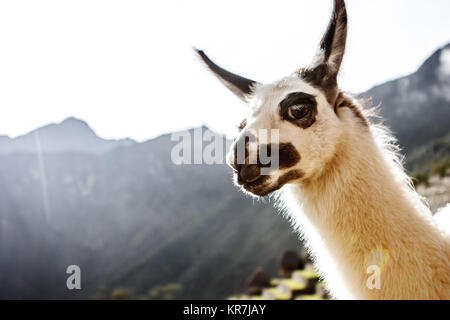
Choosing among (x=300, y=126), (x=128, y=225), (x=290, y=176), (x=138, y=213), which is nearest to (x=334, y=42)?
(x=300, y=126)

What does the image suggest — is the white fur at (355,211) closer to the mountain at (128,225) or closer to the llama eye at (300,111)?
the llama eye at (300,111)

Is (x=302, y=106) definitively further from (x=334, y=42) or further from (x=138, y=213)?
(x=138, y=213)

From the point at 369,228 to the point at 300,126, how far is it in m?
0.85

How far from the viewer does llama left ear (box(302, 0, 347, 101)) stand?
2.33m

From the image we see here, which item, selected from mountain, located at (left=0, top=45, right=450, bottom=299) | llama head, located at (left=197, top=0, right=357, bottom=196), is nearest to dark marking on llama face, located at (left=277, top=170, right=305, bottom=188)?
llama head, located at (left=197, top=0, right=357, bottom=196)

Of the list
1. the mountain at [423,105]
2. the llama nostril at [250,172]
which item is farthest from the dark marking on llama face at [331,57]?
the mountain at [423,105]

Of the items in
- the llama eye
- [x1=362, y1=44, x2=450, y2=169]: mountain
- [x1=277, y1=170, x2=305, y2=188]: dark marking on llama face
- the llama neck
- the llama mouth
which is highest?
[x1=362, y1=44, x2=450, y2=169]: mountain

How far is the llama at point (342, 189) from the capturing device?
2166 mm

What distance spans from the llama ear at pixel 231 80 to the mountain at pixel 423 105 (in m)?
51.7

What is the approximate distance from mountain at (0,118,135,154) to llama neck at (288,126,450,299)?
102014 millimetres

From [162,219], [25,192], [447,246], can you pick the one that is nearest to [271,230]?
[162,219]

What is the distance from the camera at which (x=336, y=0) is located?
2326mm

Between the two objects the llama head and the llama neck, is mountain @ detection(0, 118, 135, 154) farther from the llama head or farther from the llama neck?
the llama neck
